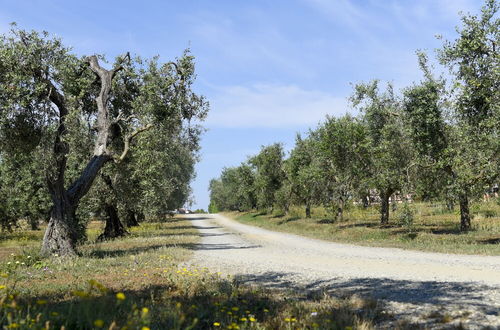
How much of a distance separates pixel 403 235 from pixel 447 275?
1331cm

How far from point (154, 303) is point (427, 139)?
20423 millimetres

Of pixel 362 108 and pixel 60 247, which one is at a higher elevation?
pixel 362 108

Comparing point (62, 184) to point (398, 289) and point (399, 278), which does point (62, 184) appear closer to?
point (399, 278)

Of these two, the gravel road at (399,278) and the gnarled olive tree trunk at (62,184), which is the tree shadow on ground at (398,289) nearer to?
the gravel road at (399,278)

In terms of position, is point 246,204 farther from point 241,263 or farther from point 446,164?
point 241,263

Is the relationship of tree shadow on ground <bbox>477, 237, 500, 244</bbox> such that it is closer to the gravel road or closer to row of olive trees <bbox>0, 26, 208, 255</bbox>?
the gravel road

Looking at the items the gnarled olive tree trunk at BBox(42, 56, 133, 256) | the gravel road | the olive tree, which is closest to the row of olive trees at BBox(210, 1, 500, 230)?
the olive tree

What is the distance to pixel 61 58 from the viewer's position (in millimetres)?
17406

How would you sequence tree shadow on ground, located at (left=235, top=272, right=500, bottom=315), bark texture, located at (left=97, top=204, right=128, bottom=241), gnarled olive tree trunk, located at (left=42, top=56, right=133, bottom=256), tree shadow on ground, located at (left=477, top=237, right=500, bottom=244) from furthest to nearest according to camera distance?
bark texture, located at (left=97, top=204, right=128, bottom=241)
tree shadow on ground, located at (left=477, top=237, right=500, bottom=244)
gnarled olive tree trunk, located at (left=42, top=56, right=133, bottom=256)
tree shadow on ground, located at (left=235, top=272, right=500, bottom=315)

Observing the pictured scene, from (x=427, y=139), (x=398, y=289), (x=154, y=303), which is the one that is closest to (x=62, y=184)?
(x=154, y=303)

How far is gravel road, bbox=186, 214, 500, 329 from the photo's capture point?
22.4ft

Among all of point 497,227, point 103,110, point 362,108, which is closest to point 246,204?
point 362,108

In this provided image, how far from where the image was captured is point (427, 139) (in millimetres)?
23234

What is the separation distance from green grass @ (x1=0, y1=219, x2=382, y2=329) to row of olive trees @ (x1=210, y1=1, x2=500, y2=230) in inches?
563
